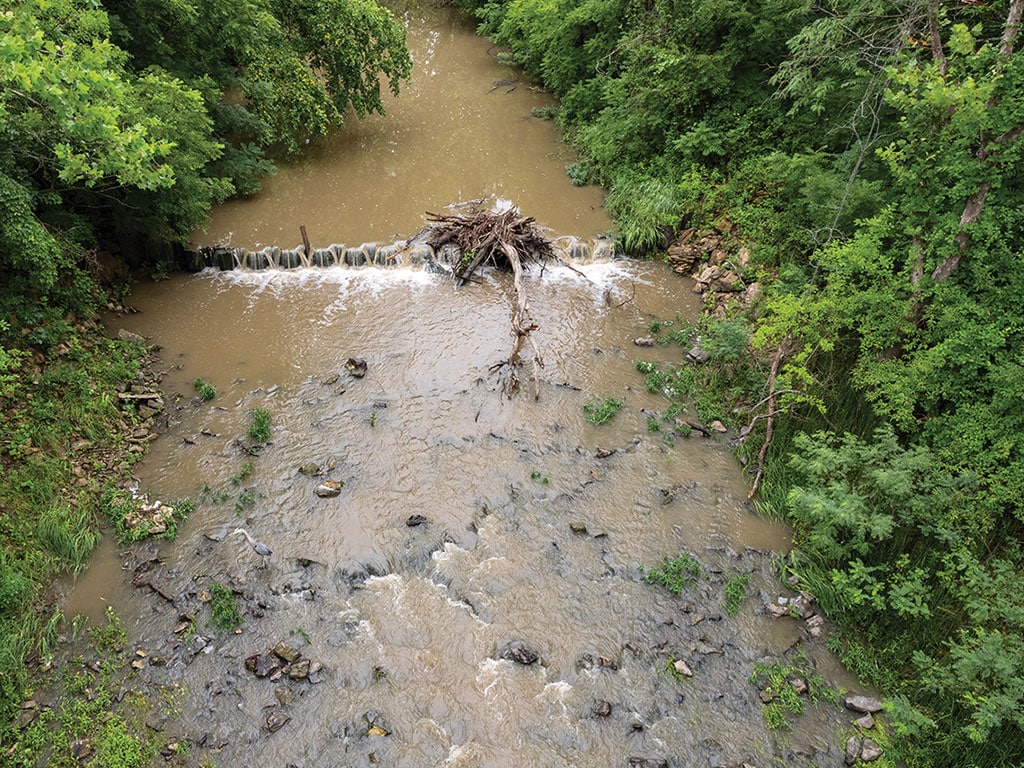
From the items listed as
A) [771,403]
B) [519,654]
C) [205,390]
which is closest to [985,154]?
[771,403]

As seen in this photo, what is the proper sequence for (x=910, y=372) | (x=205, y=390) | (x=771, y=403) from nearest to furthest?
(x=910, y=372)
(x=771, y=403)
(x=205, y=390)

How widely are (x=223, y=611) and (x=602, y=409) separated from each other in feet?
20.3

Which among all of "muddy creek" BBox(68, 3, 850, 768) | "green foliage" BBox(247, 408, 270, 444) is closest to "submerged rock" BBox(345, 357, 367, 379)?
"muddy creek" BBox(68, 3, 850, 768)

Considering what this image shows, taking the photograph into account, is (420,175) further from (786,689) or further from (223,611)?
(786,689)

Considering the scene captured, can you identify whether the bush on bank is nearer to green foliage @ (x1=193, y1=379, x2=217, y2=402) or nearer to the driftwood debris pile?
the driftwood debris pile

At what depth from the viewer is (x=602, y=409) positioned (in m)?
9.88

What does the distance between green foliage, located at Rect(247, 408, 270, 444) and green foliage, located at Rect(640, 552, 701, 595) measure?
19.7ft

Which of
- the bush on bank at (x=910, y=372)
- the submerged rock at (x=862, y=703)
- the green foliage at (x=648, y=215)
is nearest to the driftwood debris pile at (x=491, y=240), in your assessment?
the green foliage at (x=648, y=215)

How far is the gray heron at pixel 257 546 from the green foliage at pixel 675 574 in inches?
194

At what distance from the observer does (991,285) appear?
7.21 metres

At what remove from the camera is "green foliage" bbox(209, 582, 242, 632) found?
6.84 meters

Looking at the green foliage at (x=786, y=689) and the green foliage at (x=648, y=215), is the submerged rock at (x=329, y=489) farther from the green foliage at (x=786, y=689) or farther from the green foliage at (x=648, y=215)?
the green foliage at (x=648, y=215)

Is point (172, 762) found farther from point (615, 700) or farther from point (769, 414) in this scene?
point (769, 414)

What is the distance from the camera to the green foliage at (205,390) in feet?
32.0
